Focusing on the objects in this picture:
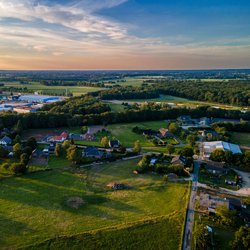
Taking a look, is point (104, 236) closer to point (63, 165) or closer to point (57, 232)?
point (57, 232)

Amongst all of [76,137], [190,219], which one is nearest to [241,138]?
[190,219]

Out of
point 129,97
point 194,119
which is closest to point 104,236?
point 194,119

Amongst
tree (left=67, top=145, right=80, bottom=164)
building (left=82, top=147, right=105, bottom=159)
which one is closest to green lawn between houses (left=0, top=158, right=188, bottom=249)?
tree (left=67, top=145, right=80, bottom=164)

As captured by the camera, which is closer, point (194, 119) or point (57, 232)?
point (57, 232)

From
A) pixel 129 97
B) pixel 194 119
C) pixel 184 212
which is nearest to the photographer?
pixel 184 212

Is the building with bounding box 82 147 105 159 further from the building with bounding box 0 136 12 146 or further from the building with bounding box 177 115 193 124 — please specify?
the building with bounding box 177 115 193 124

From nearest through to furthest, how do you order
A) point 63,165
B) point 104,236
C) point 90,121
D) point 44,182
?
point 104,236 < point 44,182 < point 63,165 < point 90,121
